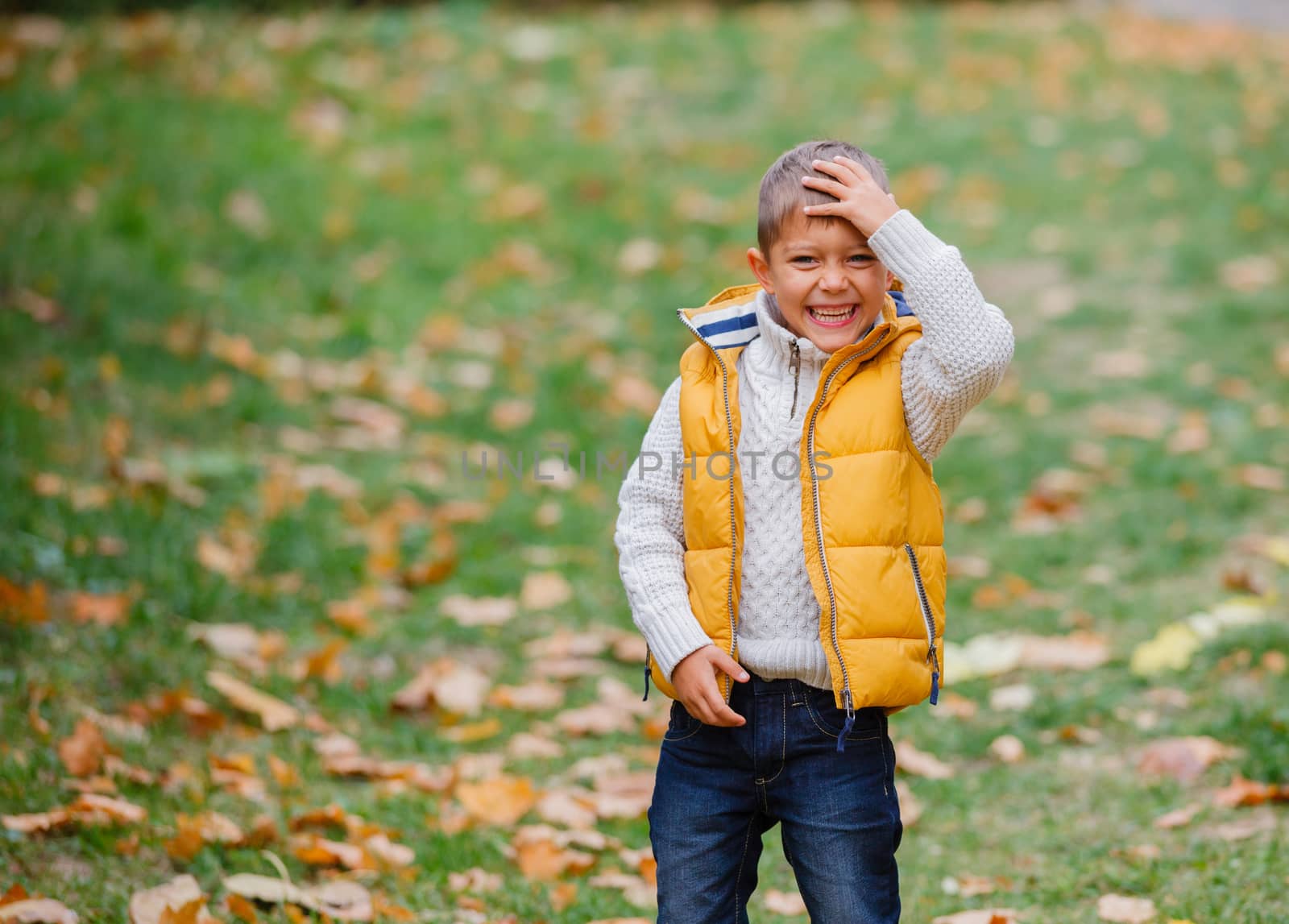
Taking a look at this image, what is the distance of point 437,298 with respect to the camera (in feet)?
22.2

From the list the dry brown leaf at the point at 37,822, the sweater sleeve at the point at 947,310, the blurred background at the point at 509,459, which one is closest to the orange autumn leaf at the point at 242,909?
the blurred background at the point at 509,459

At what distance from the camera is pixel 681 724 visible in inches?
87.3

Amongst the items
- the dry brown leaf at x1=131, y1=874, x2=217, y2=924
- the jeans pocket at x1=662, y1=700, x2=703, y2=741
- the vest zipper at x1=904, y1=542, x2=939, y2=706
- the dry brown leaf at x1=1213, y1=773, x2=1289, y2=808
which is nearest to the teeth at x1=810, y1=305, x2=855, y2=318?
the vest zipper at x1=904, y1=542, x2=939, y2=706

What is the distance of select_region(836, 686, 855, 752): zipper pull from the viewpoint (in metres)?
2.06

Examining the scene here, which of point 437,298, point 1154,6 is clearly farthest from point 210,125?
point 1154,6

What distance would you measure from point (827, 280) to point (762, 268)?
5.3 inches

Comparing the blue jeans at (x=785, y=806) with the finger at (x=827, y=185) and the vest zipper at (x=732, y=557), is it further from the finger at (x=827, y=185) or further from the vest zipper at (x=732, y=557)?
the finger at (x=827, y=185)

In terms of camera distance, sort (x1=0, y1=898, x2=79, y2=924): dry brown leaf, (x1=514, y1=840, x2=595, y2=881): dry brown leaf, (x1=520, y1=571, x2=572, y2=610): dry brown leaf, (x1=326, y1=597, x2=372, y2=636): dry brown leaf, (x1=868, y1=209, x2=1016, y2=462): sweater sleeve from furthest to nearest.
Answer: (x1=520, y1=571, x2=572, y2=610): dry brown leaf, (x1=326, y1=597, x2=372, y2=636): dry brown leaf, (x1=514, y1=840, x2=595, y2=881): dry brown leaf, (x1=0, y1=898, x2=79, y2=924): dry brown leaf, (x1=868, y1=209, x2=1016, y2=462): sweater sleeve

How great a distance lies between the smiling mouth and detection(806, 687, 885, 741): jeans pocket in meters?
0.57

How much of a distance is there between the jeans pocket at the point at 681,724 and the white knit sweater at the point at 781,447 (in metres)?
0.11

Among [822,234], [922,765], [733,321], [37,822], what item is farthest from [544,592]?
[822,234]

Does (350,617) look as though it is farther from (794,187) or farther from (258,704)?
(794,187)

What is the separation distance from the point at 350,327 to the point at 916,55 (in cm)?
641

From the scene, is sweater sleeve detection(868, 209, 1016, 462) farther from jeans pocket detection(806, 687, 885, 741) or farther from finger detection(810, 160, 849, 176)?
jeans pocket detection(806, 687, 885, 741)
